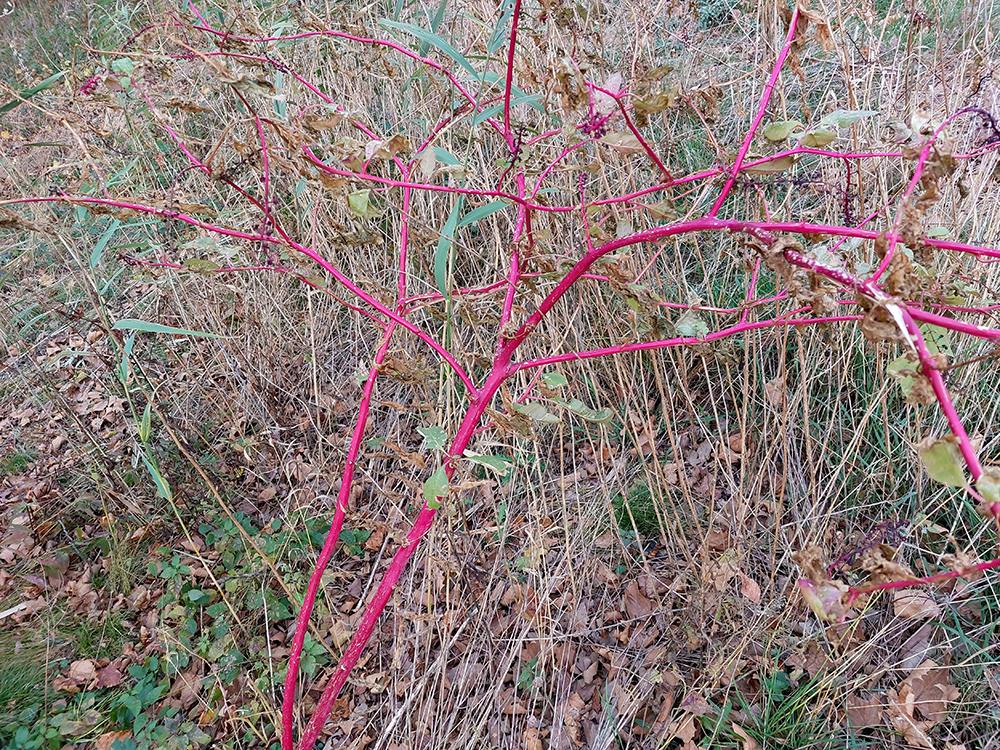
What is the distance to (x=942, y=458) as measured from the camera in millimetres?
511

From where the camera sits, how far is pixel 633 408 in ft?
6.01

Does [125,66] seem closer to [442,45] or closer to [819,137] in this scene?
[442,45]

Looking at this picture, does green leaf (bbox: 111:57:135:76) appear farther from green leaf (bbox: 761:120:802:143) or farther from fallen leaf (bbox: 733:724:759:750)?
fallen leaf (bbox: 733:724:759:750)

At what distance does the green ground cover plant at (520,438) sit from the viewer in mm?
1058

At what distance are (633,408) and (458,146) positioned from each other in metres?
1.01

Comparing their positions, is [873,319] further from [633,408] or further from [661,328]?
[633,408]

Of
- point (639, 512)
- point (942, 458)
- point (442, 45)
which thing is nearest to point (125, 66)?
point (442, 45)

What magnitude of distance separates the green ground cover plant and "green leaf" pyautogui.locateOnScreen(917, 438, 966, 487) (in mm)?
262

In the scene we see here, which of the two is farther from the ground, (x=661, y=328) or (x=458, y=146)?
(x=458, y=146)

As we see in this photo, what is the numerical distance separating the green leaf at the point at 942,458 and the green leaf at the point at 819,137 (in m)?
0.42

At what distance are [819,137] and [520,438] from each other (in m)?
0.71

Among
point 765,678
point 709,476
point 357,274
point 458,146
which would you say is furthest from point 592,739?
point 458,146

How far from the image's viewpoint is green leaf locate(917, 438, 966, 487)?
50 cm

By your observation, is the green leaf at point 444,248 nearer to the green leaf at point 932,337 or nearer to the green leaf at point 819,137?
the green leaf at point 819,137
